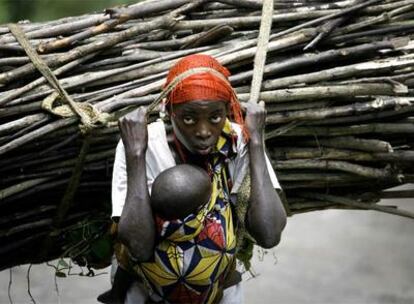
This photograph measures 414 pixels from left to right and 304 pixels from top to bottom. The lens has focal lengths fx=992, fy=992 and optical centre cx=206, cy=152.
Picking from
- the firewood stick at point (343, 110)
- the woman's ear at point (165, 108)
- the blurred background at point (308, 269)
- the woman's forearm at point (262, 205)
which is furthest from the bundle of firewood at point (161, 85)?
the blurred background at point (308, 269)

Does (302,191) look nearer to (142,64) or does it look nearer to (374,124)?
(374,124)

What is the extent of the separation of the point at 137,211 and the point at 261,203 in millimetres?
280

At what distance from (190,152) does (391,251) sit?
9.50 ft

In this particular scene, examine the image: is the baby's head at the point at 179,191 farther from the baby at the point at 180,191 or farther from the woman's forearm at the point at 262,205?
the woman's forearm at the point at 262,205

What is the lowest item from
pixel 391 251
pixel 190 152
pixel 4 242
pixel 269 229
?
pixel 391 251

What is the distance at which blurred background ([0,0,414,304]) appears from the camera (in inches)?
163

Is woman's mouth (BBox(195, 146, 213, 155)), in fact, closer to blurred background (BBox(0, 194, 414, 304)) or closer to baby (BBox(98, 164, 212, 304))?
baby (BBox(98, 164, 212, 304))

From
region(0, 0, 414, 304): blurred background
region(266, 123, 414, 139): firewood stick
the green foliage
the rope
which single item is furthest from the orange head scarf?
the green foliage

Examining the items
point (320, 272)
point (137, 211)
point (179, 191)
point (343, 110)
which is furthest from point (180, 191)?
point (320, 272)

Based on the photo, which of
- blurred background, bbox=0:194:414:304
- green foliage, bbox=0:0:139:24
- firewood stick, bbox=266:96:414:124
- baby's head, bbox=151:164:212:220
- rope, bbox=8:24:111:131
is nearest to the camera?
baby's head, bbox=151:164:212:220

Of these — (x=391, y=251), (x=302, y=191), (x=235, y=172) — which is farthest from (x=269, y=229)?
(x=391, y=251)

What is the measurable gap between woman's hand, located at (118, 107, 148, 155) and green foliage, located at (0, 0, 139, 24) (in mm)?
1974

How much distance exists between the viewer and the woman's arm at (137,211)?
2092mm

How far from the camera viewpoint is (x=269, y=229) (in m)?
Result: 2.18
